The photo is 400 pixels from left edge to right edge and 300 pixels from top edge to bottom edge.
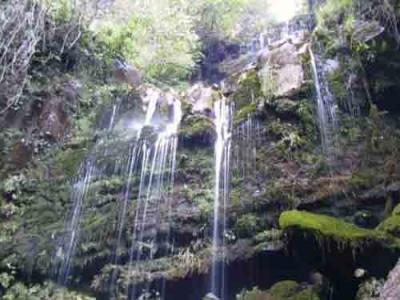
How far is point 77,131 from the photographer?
9.55 m

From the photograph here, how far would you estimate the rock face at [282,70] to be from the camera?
857 centimetres

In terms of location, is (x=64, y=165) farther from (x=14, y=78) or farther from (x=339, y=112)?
(x=339, y=112)

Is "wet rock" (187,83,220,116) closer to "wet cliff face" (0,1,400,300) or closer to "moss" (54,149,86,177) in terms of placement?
"wet cliff face" (0,1,400,300)

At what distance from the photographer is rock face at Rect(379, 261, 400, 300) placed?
328cm

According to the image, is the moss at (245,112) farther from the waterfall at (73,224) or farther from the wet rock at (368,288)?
the wet rock at (368,288)

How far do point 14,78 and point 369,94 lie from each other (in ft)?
21.2

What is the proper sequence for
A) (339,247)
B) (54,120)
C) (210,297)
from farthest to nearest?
(54,120) → (210,297) → (339,247)

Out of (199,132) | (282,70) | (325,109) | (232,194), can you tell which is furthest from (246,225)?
(282,70)

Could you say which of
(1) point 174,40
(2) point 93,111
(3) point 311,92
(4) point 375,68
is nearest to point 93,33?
(2) point 93,111

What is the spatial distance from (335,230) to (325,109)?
3367 mm

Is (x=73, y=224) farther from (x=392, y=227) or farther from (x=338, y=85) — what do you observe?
(x=338, y=85)

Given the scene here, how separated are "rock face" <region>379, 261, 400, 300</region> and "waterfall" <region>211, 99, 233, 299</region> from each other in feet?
11.8

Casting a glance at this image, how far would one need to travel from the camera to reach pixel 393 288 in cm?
336

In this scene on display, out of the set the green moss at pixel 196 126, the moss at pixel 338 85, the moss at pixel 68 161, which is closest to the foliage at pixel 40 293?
the moss at pixel 68 161
